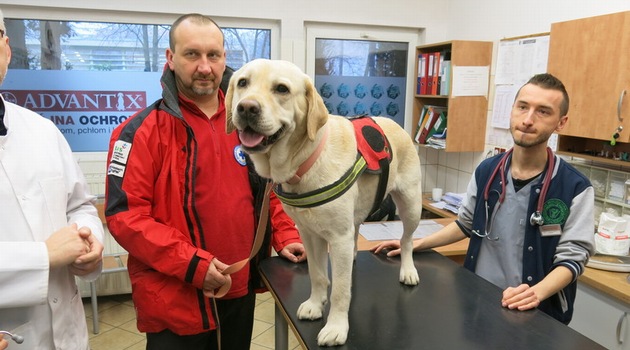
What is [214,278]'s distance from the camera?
1480 mm

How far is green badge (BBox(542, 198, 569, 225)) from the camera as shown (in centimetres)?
154

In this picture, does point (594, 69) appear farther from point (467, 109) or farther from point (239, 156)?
point (239, 156)

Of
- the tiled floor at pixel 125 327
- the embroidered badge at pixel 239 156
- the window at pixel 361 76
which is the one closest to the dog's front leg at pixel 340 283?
the embroidered badge at pixel 239 156

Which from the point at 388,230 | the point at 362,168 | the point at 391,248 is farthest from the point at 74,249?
the point at 388,230

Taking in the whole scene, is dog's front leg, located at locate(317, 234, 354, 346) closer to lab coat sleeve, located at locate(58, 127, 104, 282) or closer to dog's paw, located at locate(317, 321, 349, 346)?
dog's paw, located at locate(317, 321, 349, 346)

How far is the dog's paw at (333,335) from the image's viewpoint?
1.19 m

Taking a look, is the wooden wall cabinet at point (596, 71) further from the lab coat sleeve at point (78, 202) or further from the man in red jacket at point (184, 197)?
the lab coat sleeve at point (78, 202)

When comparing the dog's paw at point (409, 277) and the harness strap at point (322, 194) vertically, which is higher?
the harness strap at point (322, 194)

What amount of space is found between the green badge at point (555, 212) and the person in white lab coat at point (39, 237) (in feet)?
4.75

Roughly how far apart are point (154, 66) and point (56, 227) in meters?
2.72

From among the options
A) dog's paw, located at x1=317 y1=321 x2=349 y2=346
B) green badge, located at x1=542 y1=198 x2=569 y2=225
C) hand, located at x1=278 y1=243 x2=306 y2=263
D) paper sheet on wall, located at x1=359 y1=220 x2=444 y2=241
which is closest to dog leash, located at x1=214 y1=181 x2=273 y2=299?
hand, located at x1=278 y1=243 x2=306 y2=263

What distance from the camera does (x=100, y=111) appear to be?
359cm

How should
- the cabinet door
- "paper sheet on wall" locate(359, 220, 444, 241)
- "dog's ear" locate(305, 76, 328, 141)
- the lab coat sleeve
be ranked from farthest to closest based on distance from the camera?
"paper sheet on wall" locate(359, 220, 444, 241) < the cabinet door < the lab coat sleeve < "dog's ear" locate(305, 76, 328, 141)

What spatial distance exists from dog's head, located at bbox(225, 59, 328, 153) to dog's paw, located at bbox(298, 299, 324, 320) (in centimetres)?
52
